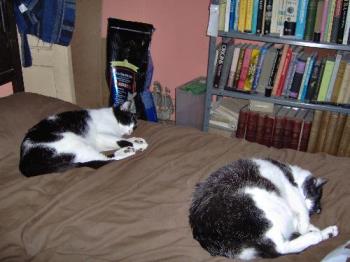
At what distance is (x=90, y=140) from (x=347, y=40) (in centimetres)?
170

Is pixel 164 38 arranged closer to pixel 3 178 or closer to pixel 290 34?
pixel 290 34

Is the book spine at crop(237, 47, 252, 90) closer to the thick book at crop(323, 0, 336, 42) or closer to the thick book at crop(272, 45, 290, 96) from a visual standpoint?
the thick book at crop(272, 45, 290, 96)

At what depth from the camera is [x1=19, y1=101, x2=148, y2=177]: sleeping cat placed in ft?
5.28

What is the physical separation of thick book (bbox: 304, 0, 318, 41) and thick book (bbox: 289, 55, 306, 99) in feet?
0.55

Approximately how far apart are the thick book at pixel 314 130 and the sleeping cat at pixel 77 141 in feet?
4.19

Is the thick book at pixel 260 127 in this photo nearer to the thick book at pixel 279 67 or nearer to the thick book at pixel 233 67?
the thick book at pixel 279 67

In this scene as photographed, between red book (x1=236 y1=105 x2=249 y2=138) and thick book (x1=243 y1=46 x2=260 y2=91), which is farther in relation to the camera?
Answer: red book (x1=236 y1=105 x2=249 y2=138)

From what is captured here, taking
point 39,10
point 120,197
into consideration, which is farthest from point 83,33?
point 120,197

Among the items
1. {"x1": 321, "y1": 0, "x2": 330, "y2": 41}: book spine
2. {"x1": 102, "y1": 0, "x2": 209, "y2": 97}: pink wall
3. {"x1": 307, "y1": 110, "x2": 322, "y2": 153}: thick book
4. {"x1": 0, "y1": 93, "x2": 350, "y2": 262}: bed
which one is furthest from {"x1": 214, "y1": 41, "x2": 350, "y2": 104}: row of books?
{"x1": 0, "y1": 93, "x2": 350, "y2": 262}: bed

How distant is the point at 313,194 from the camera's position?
→ 143 cm

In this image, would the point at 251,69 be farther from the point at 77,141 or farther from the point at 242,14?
the point at 77,141

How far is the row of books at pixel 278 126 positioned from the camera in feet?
8.14

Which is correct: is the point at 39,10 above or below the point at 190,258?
above

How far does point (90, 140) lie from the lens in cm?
186
